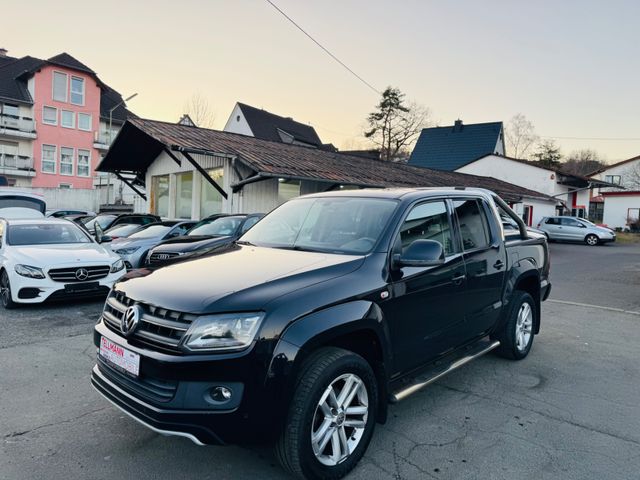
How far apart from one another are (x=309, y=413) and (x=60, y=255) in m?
6.49

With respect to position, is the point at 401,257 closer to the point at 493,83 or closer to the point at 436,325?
the point at 436,325

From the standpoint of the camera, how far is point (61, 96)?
37.7 m

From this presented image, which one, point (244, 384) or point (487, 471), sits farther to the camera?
point (487, 471)

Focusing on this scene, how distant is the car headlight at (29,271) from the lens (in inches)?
272

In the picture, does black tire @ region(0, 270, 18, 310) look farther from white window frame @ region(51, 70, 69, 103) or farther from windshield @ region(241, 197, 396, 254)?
white window frame @ region(51, 70, 69, 103)

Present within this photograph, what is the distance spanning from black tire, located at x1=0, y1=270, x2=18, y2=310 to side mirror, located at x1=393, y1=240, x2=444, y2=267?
21.5ft

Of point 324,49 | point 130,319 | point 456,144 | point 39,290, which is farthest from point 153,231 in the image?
point 456,144

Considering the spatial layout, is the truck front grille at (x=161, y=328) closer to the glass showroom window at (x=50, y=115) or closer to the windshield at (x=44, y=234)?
the windshield at (x=44, y=234)

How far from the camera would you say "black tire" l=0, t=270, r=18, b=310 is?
694 cm

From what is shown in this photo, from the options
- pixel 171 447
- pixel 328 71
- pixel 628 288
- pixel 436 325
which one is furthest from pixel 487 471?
pixel 328 71

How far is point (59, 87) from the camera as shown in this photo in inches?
1481

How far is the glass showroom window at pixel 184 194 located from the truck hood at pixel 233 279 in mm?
15153

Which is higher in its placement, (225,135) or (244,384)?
(225,135)

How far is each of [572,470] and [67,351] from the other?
4.92 meters
